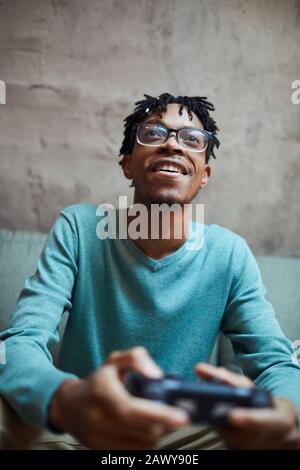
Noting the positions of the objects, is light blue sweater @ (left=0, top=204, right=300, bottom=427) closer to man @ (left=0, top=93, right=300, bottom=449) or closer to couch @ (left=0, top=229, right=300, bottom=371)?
man @ (left=0, top=93, right=300, bottom=449)

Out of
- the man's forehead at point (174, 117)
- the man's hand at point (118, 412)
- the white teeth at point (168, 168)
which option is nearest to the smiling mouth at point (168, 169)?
the white teeth at point (168, 168)

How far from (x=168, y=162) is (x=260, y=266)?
589 millimetres

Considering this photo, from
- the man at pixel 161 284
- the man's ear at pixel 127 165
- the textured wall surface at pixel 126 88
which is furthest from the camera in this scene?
the textured wall surface at pixel 126 88

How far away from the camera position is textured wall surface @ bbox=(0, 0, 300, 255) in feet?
5.59

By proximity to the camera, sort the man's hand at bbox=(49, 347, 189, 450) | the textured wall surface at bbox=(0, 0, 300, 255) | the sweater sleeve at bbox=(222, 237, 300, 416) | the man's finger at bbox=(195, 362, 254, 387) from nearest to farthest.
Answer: the man's hand at bbox=(49, 347, 189, 450) < the man's finger at bbox=(195, 362, 254, 387) < the sweater sleeve at bbox=(222, 237, 300, 416) < the textured wall surface at bbox=(0, 0, 300, 255)

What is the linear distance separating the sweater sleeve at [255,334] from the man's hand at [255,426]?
22 centimetres

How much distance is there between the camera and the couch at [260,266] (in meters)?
1.45

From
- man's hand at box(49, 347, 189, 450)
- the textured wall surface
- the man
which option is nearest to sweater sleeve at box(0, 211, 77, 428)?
the man

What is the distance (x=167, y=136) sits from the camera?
1201mm

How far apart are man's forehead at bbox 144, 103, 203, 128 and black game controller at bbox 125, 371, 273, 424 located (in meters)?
0.81

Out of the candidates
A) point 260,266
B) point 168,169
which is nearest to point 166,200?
point 168,169

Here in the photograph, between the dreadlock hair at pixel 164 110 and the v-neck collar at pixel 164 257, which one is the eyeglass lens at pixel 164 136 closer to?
the dreadlock hair at pixel 164 110

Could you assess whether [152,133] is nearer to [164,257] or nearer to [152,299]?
[164,257]

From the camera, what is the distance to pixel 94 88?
1.72 metres
